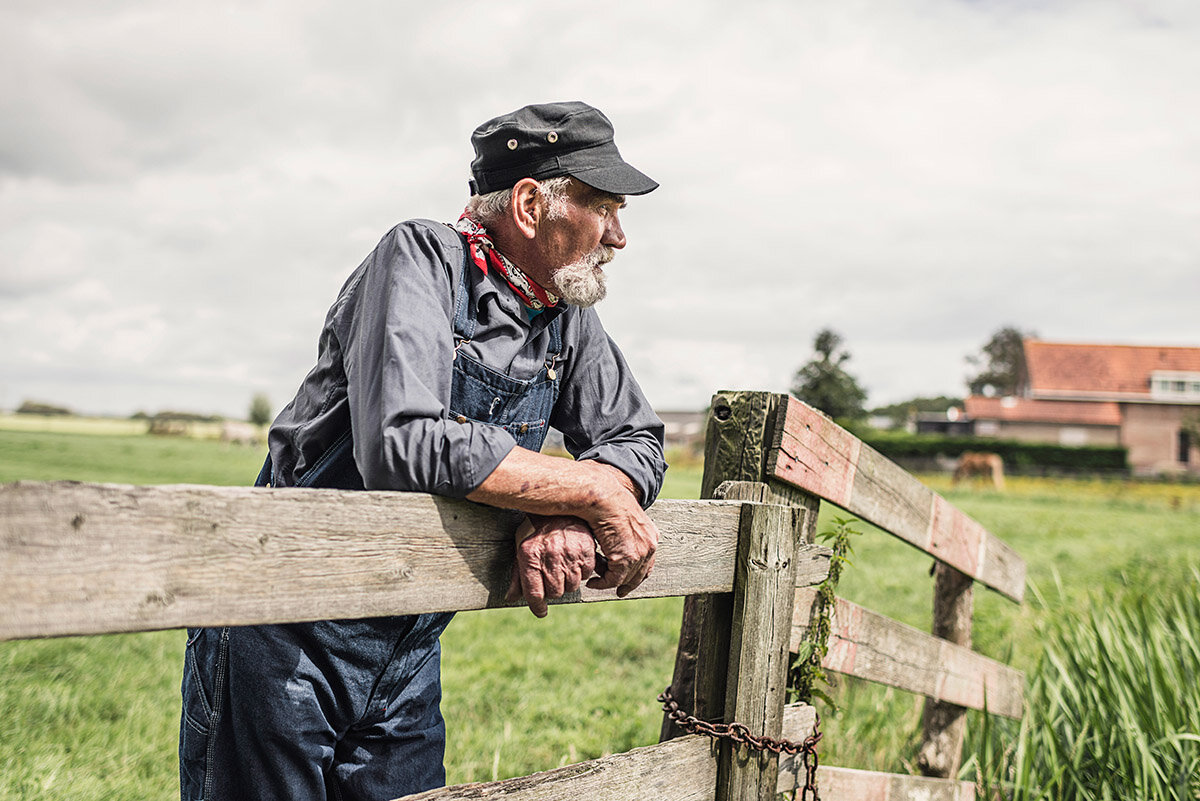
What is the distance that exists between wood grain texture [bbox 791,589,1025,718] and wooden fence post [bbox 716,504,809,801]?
0.87ft

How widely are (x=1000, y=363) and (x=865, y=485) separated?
82.8 m

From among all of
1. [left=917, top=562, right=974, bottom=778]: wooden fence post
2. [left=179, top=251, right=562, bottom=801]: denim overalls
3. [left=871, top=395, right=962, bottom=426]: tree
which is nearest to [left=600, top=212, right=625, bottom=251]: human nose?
[left=179, top=251, right=562, bottom=801]: denim overalls

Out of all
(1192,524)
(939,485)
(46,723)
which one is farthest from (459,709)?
(939,485)

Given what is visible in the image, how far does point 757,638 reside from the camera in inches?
88.5

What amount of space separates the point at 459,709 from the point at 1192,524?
18438 mm

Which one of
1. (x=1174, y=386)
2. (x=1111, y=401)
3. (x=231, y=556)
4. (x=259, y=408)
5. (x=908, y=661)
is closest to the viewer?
(x=231, y=556)

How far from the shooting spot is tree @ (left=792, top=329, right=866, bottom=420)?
5262 cm

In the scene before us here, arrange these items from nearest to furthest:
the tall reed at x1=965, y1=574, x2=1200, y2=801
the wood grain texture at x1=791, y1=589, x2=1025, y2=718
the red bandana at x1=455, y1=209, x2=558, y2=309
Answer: the red bandana at x1=455, y1=209, x2=558, y2=309 < the wood grain texture at x1=791, y1=589, x2=1025, y2=718 < the tall reed at x1=965, y1=574, x2=1200, y2=801

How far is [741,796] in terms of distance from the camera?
2.25 m

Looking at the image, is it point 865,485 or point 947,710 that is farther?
point 947,710

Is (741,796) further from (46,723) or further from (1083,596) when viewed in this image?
(1083,596)

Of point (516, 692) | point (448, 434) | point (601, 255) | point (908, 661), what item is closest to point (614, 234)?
point (601, 255)

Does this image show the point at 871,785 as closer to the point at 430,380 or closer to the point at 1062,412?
the point at 430,380

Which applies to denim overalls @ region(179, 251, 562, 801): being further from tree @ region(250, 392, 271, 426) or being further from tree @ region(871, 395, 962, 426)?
tree @ region(871, 395, 962, 426)
